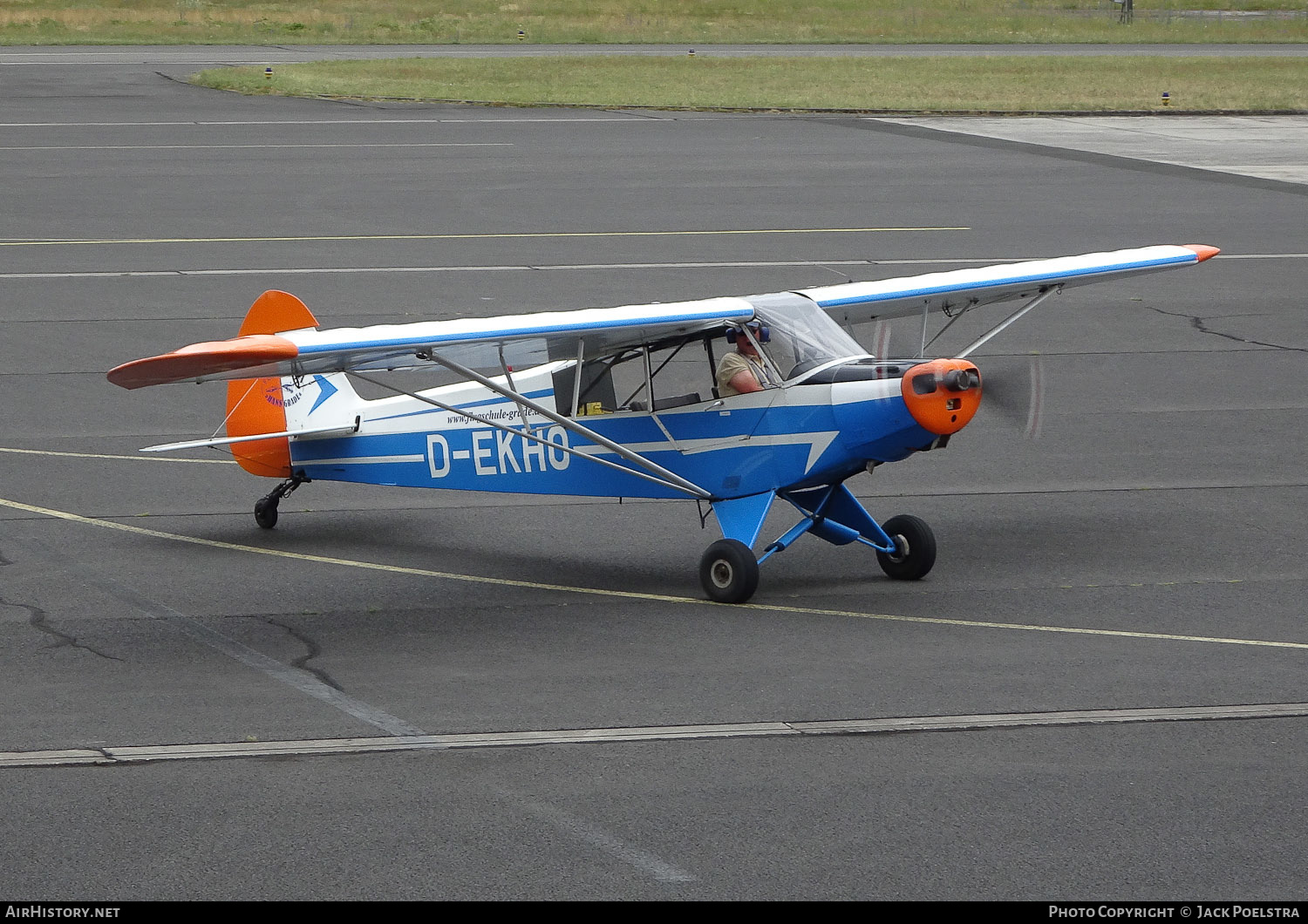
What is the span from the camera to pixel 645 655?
9.98m

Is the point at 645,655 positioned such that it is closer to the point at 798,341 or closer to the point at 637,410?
the point at 637,410

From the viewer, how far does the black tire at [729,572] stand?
35.6 ft

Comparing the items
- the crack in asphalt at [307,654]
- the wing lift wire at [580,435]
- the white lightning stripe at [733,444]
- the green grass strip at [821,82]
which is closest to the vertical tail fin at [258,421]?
the wing lift wire at [580,435]

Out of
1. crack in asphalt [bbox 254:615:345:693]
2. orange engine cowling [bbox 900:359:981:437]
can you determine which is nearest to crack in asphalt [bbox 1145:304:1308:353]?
orange engine cowling [bbox 900:359:981:437]

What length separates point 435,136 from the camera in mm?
38938

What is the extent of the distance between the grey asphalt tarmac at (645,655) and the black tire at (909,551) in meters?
0.15

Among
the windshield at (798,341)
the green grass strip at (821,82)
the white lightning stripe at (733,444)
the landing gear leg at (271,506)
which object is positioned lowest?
the landing gear leg at (271,506)

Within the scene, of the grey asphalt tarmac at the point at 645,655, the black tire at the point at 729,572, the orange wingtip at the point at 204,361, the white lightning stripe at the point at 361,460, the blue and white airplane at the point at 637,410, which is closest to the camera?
the grey asphalt tarmac at the point at 645,655

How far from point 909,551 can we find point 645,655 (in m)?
2.49

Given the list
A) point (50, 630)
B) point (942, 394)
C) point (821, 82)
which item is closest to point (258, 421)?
point (50, 630)

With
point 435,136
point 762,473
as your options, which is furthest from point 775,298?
point 435,136

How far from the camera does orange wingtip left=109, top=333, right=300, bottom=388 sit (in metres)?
9.20

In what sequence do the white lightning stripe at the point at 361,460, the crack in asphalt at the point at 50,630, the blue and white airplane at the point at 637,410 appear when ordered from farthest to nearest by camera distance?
1. the white lightning stripe at the point at 361,460
2. the blue and white airplane at the point at 637,410
3. the crack in asphalt at the point at 50,630

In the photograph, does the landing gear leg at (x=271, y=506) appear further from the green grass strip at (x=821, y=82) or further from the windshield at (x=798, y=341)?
the green grass strip at (x=821, y=82)
